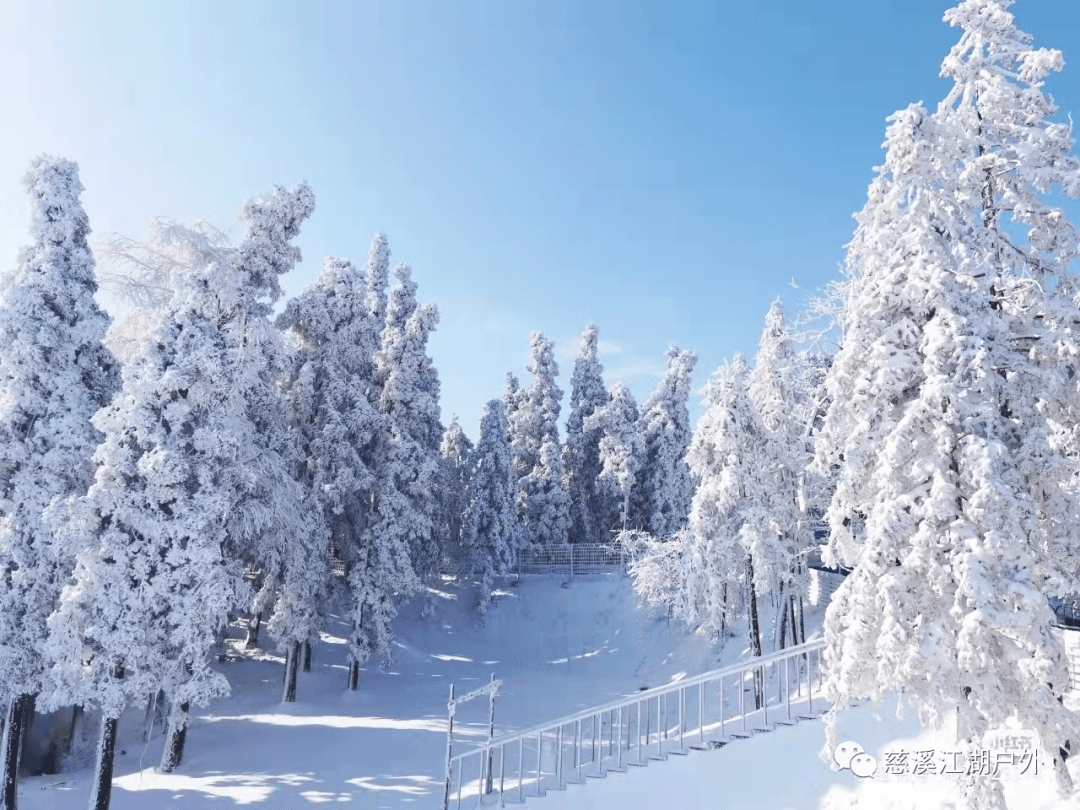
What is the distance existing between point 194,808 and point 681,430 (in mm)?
37041

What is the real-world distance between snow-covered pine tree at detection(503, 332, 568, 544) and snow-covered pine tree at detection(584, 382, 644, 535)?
9.96ft

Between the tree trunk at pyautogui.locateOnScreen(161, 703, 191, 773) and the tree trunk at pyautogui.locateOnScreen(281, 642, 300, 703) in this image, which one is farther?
the tree trunk at pyautogui.locateOnScreen(281, 642, 300, 703)

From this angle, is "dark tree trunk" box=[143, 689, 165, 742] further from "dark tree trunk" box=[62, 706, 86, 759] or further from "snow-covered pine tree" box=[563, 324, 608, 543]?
"snow-covered pine tree" box=[563, 324, 608, 543]

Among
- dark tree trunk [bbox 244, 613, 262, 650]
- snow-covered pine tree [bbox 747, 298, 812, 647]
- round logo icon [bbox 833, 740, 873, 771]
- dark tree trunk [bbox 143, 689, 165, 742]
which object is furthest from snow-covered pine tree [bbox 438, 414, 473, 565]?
round logo icon [bbox 833, 740, 873, 771]

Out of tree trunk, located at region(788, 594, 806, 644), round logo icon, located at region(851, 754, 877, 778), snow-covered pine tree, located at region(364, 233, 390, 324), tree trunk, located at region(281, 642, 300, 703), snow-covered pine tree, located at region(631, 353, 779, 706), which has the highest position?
snow-covered pine tree, located at region(364, 233, 390, 324)

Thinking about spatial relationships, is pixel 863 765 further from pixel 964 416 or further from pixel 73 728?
pixel 73 728

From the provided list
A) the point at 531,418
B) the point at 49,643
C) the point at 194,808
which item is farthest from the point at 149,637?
the point at 531,418

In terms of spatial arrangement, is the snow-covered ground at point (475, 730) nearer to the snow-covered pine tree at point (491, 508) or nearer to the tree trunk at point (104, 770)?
the tree trunk at point (104, 770)

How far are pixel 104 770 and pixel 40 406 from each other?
8480mm

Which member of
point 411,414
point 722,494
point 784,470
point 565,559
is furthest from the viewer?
point 565,559

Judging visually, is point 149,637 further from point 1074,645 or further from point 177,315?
point 1074,645

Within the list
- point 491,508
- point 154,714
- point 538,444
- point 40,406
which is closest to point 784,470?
point 154,714

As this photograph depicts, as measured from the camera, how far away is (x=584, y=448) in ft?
162

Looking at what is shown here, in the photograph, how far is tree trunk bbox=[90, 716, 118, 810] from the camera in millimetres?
14648
